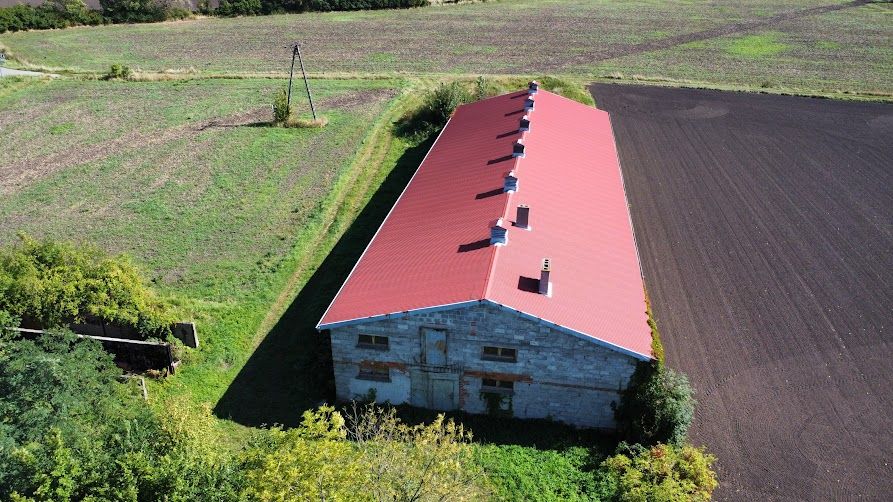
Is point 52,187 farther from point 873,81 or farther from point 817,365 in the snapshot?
point 873,81

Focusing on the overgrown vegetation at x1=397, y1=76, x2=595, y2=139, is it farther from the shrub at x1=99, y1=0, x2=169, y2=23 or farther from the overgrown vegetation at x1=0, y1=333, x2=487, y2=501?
the shrub at x1=99, y1=0, x2=169, y2=23

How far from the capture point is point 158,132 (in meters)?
50.5

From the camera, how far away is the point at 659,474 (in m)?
20.1

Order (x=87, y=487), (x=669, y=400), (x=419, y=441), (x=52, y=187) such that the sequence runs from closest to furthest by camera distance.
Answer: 1. (x=87, y=487)
2. (x=419, y=441)
3. (x=669, y=400)
4. (x=52, y=187)

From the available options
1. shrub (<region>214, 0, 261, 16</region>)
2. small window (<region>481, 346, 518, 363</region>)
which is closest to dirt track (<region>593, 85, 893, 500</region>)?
small window (<region>481, 346, 518, 363</region>)

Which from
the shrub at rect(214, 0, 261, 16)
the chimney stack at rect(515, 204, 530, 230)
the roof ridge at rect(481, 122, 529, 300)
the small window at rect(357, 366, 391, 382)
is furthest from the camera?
the shrub at rect(214, 0, 261, 16)

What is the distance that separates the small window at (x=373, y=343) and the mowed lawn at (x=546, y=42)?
4768 cm

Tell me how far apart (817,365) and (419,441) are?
58.9 feet

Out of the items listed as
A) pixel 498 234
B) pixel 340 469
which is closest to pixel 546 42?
pixel 498 234

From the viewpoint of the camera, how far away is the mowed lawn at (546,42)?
66.4 meters

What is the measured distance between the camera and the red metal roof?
22.3 m

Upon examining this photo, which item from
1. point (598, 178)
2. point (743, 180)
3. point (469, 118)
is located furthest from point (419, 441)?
point (743, 180)

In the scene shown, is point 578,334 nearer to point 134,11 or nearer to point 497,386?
point 497,386

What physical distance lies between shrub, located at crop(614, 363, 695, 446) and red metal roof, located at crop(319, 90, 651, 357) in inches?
43.0
